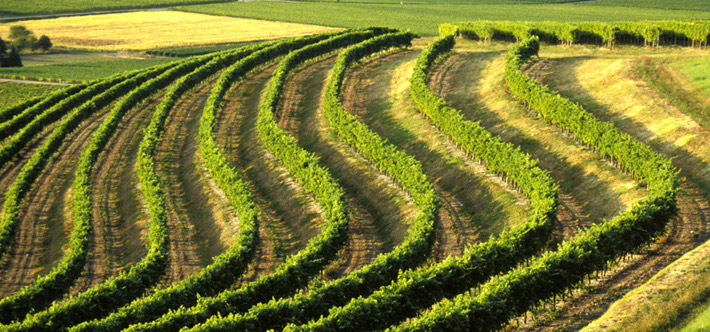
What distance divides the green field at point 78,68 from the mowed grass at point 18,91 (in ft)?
11.9

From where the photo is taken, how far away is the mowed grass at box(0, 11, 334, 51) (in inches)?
4638

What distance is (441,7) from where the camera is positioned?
482ft

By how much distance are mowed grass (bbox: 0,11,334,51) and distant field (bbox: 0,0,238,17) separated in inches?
386

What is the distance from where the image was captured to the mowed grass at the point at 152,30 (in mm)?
117812

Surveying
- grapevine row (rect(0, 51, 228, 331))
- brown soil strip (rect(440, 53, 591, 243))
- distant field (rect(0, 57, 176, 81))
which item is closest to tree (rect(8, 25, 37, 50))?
distant field (rect(0, 57, 176, 81))

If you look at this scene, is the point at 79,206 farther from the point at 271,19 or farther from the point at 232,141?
the point at 271,19

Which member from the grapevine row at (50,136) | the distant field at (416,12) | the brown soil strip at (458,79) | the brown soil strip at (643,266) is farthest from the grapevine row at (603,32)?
the grapevine row at (50,136)

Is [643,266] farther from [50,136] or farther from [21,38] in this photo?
[21,38]

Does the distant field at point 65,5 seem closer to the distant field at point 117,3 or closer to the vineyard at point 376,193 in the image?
the distant field at point 117,3

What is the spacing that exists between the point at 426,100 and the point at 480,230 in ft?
61.9

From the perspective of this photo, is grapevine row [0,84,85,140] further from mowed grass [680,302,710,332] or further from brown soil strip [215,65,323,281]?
mowed grass [680,302,710,332]

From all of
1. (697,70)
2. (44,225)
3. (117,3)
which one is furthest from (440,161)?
(117,3)

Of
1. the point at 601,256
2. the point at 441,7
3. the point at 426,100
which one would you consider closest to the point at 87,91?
the point at 426,100

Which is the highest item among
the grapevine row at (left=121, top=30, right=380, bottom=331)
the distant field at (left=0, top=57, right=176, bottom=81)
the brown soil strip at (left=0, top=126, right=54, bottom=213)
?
the distant field at (left=0, top=57, right=176, bottom=81)
